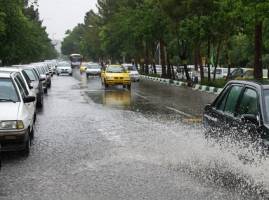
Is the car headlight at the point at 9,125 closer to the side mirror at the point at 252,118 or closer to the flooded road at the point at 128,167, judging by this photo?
the flooded road at the point at 128,167

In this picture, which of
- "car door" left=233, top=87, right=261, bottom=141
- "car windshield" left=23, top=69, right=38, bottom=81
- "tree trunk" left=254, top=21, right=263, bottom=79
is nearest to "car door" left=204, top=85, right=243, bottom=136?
"car door" left=233, top=87, right=261, bottom=141

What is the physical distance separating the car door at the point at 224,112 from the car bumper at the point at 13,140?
3.17m

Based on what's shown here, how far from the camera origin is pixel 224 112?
885 cm

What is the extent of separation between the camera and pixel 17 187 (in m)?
7.48

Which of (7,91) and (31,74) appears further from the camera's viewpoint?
(31,74)

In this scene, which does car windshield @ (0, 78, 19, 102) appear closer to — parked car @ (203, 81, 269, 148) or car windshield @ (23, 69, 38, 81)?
parked car @ (203, 81, 269, 148)

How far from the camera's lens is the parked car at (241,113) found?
7.38 meters

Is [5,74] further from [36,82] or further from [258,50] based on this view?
[258,50]

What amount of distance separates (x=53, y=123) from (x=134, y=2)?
4321 centimetres

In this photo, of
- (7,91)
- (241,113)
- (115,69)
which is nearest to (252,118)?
(241,113)

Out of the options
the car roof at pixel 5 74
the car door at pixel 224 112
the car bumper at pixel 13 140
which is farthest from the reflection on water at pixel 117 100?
the car door at pixel 224 112

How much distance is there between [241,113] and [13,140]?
12.6 feet

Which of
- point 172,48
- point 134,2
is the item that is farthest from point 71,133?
point 134,2

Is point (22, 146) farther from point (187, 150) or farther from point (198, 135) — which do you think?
→ point (198, 135)
